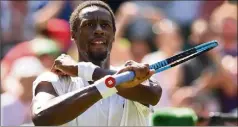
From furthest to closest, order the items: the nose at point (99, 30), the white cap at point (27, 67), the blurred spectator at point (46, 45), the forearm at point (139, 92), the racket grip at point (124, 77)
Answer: the blurred spectator at point (46, 45) → the white cap at point (27, 67) → the nose at point (99, 30) → the forearm at point (139, 92) → the racket grip at point (124, 77)

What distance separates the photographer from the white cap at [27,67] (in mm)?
6980

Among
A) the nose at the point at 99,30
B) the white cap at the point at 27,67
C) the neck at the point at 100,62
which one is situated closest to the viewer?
the nose at the point at 99,30

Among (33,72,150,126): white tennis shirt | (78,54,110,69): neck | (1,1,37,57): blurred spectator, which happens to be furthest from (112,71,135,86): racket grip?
(1,1,37,57): blurred spectator

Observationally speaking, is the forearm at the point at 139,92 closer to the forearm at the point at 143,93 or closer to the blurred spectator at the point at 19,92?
the forearm at the point at 143,93

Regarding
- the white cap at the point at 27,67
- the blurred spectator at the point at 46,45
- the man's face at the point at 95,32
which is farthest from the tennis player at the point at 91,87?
the blurred spectator at the point at 46,45

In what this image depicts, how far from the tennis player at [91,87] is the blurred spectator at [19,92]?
2.77 m

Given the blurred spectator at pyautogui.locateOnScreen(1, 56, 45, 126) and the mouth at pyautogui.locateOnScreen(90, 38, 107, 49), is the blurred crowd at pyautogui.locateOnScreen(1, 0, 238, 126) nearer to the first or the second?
the blurred spectator at pyautogui.locateOnScreen(1, 56, 45, 126)

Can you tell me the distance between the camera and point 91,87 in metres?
3.32

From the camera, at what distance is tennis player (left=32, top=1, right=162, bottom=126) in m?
3.35

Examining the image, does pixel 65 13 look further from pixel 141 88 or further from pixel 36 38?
pixel 141 88

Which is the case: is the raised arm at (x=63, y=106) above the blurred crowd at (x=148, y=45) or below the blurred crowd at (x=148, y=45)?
below

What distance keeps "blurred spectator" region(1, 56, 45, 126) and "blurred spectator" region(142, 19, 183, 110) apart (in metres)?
1.20

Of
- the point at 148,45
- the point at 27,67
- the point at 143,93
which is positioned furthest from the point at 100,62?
the point at 148,45

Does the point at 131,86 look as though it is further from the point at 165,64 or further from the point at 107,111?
the point at 107,111
